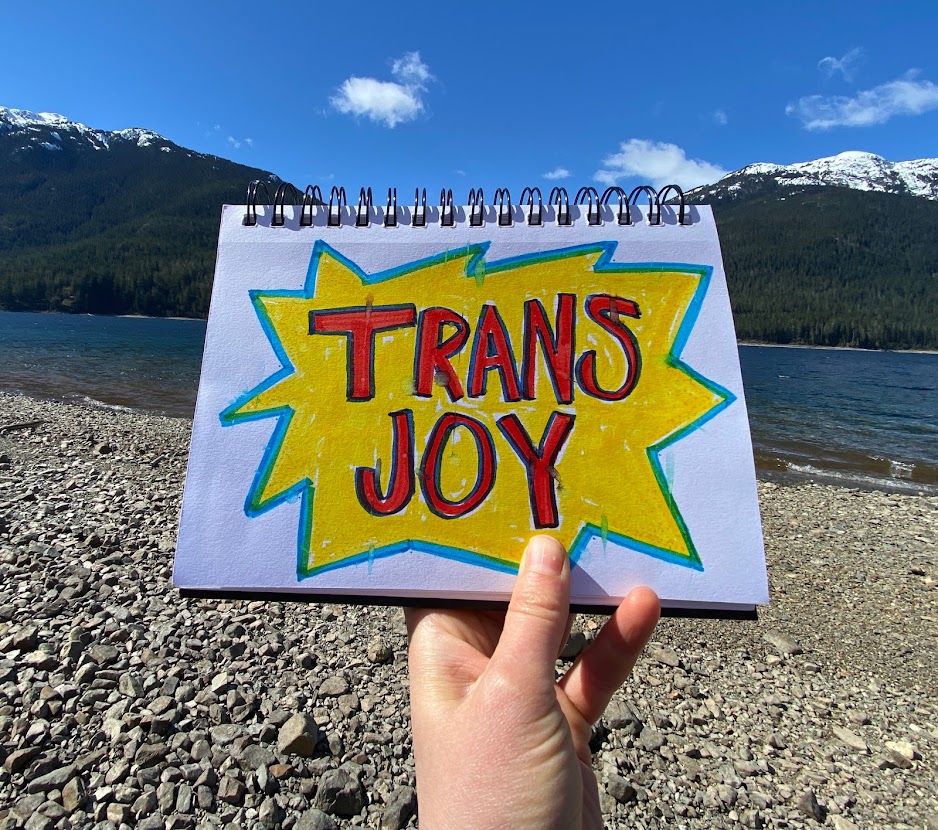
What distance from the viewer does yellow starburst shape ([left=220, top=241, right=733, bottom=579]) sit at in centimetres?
156

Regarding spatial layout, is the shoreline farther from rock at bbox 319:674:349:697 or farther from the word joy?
the word joy

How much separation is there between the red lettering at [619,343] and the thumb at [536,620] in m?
0.53

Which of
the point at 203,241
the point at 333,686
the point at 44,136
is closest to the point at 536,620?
the point at 333,686

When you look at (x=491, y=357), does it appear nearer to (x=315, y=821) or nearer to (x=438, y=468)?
(x=438, y=468)

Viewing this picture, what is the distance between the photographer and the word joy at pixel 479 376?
1.59 m

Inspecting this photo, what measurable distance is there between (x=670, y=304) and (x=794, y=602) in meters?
6.86

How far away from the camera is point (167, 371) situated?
29812 mm

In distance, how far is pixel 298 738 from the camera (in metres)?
3.08

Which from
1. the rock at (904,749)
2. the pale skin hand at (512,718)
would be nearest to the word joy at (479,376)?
the pale skin hand at (512,718)

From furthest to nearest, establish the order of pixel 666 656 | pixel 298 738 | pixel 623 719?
pixel 666 656, pixel 623 719, pixel 298 738

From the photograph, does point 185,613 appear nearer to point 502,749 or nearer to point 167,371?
point 502,749

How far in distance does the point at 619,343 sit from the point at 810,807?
355 centimetres

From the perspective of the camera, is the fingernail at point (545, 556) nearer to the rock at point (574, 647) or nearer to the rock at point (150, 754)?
the rock at point (150, 754)

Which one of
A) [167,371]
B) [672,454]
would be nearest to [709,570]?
[672,454]
